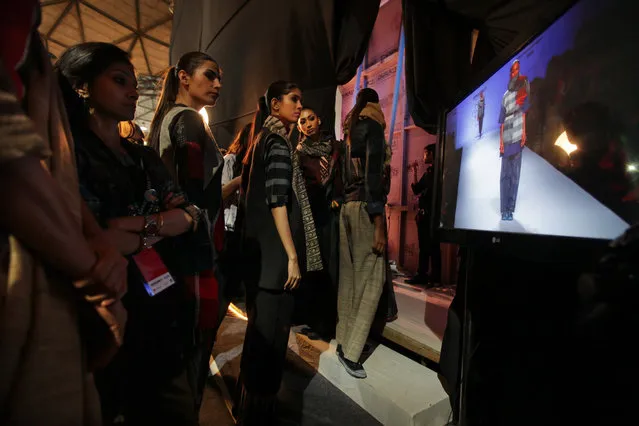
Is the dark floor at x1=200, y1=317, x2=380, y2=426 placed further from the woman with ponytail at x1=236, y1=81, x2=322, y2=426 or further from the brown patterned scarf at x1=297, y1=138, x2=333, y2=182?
the brown patterned scarf at x1=297, y1=138, x2=333, y2=182

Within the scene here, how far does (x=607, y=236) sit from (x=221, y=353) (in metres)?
2.39

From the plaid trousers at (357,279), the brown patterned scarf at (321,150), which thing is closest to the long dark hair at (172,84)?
the brown patterned scarf at (321,150)

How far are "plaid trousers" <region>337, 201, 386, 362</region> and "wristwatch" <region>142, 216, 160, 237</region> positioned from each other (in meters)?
1.36

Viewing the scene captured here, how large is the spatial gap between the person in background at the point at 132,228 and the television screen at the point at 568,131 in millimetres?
1173

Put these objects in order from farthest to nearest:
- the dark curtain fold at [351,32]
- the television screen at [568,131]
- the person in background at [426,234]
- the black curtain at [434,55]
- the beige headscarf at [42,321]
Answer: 1. the person in background at [426,234]
2. the dark curtain fold at [351,32]
3. the black curtain at [434,55]
4. the television screen at [568,131]
5. the beige headscarf at [42,321]

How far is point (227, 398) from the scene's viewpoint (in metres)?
1.78

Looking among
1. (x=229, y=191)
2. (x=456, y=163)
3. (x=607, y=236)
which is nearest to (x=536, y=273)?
(x=607, y=236)

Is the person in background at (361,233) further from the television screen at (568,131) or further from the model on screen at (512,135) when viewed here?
the model on screen at (512,135)

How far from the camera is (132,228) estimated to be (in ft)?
2.82

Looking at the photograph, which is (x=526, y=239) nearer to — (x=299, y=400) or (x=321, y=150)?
(x=299, y=400)

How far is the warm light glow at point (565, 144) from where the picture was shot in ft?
2.71

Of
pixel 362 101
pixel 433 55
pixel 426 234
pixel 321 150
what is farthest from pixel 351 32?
pixel 426 234

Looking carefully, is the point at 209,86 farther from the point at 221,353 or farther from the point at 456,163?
the point at 221,353

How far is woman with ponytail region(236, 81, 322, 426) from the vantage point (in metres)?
1.45
